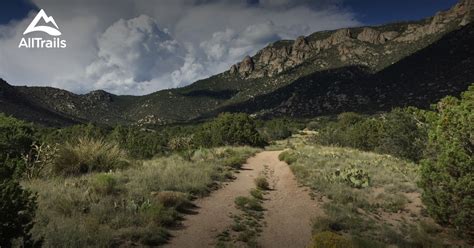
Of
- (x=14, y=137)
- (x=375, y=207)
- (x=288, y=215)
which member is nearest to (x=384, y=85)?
(x=375, y=207)

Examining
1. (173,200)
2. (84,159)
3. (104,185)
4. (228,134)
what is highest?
(228,134)

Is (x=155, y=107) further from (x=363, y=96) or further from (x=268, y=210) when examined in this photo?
(x=268, y=210)

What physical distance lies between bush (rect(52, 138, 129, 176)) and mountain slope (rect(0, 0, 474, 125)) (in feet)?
292

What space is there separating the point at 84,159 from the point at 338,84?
130184mm

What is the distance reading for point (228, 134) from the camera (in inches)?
1655

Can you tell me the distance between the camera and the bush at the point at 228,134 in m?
41.1

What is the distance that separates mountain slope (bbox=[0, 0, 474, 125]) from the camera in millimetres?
105812

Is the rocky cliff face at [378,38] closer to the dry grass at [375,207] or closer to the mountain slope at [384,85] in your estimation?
the mountain slope at [384,85]

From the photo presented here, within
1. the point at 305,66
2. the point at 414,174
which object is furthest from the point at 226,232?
the point at 305,66

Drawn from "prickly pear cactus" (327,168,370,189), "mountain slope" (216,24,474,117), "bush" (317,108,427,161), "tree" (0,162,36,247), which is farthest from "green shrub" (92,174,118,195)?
"mountain slope" (216,24,474,117)

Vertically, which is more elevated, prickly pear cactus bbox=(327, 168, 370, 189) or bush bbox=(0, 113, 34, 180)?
bush bbox=(0, 113, 34, 180)

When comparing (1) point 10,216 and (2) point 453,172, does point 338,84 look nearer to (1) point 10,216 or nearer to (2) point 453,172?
(2) point 453,172

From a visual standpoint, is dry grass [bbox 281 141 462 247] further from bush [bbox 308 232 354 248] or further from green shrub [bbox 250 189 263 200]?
green shrub [bbox 250 189 263 200]

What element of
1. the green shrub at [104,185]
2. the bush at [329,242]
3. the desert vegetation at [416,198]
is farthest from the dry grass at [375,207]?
the green shrub at [104,185]
